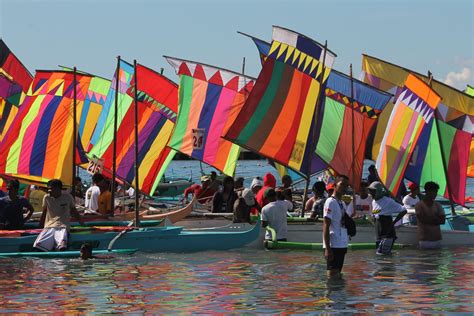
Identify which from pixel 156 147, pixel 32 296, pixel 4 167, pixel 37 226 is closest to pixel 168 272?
pixel 32 296

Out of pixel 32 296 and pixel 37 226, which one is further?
pixel 37 226

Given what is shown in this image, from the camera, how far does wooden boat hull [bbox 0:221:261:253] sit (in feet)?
85.4

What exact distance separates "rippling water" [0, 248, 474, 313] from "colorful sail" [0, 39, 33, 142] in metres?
17.9

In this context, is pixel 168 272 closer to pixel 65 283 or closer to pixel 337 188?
pixel 65 283

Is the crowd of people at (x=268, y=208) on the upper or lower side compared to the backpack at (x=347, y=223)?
upper

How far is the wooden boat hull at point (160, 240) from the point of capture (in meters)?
26.0

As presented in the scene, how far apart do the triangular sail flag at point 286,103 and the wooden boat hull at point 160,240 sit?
5.32m

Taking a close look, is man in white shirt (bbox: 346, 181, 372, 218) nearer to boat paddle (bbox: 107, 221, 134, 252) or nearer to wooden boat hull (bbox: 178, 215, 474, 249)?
wooden boat hull (bbox: 178, 215, 474, 249)

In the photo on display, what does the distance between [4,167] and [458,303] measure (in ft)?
57.4

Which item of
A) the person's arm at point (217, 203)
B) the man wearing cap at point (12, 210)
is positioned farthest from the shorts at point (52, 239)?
the person's arm at point (217, 203)

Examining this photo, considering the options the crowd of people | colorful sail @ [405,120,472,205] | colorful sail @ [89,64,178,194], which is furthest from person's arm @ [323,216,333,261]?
colorful sail @ [89,64,178,194]

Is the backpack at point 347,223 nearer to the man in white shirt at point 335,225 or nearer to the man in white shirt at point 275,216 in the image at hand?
the man in white shirt at point 335,225

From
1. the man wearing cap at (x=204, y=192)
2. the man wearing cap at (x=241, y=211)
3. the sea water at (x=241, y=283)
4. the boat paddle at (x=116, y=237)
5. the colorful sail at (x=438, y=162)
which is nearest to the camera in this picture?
the sea water at (x=241, y=283)

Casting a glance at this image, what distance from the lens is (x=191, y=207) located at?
104 feet
